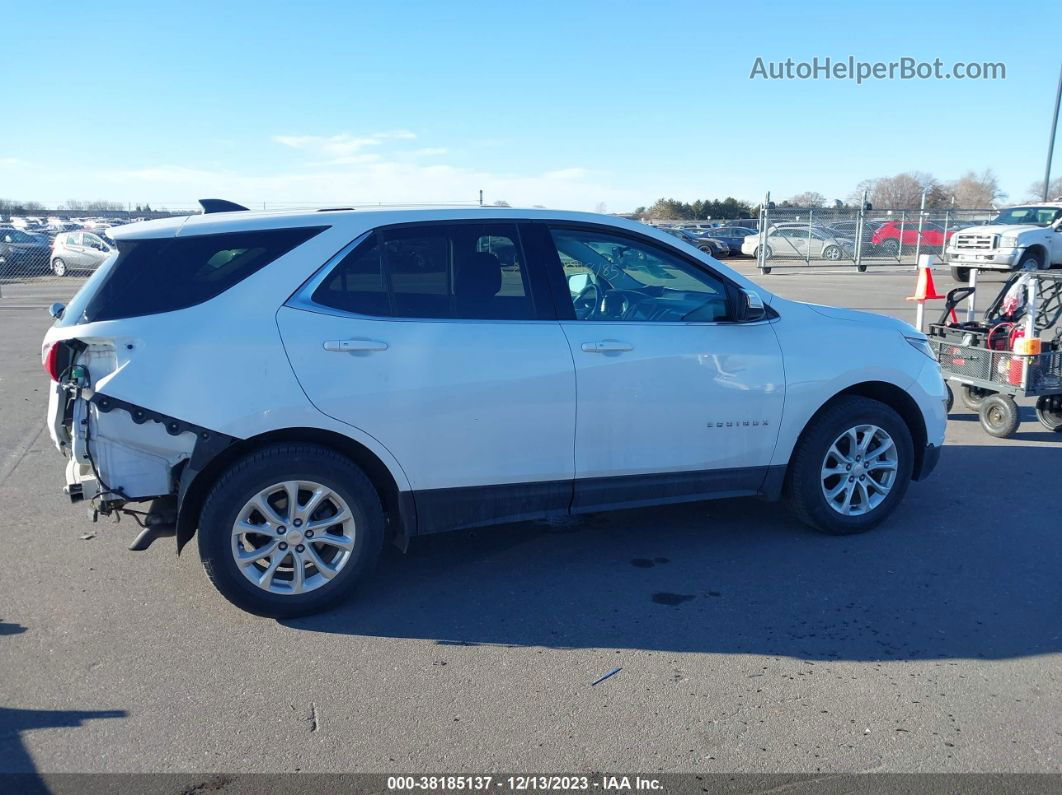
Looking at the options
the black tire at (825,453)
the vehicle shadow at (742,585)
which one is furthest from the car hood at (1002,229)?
the black tire at (825,453)

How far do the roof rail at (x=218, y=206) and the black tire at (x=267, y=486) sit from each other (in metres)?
1.55

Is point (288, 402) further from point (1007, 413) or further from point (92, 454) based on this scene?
point (1007, 413)

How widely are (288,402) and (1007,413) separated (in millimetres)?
6118

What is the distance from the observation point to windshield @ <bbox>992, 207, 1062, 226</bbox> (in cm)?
2491

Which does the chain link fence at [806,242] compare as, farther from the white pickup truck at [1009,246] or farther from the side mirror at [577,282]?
the side mirror at [577,282]

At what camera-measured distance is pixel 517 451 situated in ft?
14.7

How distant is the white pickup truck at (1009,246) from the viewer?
2328 cm

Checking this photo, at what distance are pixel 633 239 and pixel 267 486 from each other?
2288 mm

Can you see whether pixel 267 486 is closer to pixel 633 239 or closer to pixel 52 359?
pixel 52 359

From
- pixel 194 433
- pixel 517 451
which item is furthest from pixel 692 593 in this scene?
pixel 194 433

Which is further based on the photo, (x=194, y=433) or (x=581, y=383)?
(x=581, y=383)

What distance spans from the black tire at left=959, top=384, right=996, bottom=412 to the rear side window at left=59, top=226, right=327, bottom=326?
21.5 ft

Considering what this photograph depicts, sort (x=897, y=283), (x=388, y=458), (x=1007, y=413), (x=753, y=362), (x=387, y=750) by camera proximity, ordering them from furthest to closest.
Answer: (x=897, y=283) → (x=1007, y=413) → (x=753, y=362) → (x=388, y=458) → (x=387, y=750)

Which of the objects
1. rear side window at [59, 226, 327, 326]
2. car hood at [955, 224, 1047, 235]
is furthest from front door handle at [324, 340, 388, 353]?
car hood at [955, 224, 1047, 235]
